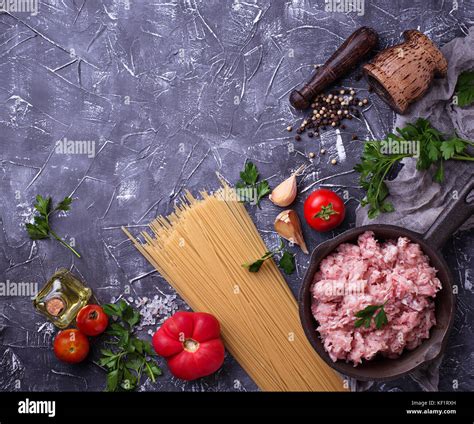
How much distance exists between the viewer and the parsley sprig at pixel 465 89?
277 centimetres

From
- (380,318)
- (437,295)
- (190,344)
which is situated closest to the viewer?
(380,318)

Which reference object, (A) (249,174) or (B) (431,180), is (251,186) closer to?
(A) (249,174)

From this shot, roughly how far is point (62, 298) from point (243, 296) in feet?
2.40

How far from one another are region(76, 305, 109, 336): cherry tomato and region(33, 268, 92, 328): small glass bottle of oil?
0.05m

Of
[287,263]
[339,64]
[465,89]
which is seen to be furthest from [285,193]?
[465,89]

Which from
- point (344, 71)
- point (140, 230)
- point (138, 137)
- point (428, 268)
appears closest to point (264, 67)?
point (344, 71)

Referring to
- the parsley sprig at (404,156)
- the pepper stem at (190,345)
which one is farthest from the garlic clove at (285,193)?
the pepper stem at (190,345)

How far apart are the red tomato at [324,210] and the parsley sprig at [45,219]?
98 cm

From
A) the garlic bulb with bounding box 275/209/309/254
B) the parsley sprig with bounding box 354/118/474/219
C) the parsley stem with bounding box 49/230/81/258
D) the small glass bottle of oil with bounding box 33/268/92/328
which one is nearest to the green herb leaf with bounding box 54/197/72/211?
the parsley stem with bounding box 49/230/81/258

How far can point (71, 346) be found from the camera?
284 cm

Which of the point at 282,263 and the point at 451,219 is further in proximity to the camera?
the point at 282,263

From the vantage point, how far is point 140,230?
2943 millimetres

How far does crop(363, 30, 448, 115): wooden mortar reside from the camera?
2.70m

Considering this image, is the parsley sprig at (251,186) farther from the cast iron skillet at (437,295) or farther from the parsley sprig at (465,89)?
the parsley sprig at (465,89)
